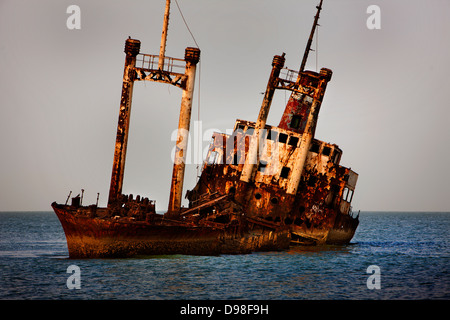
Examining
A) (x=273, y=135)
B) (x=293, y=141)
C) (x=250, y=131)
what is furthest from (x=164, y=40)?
(x=293, y=141)

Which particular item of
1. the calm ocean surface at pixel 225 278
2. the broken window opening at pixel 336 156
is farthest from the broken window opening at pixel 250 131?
the calm ocean surface at pixel 225 278

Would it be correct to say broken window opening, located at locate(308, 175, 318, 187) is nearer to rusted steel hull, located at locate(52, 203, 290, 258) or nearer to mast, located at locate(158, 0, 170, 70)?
rusted steel hull, located at locate(52, 203, 290, 258)

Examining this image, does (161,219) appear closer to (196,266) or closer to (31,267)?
(196,266)

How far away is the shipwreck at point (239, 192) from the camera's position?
77.8 ft

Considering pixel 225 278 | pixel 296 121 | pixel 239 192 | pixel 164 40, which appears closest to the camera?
pixel 225 278

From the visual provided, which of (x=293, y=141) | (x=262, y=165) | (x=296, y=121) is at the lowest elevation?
(x=262, y=165)

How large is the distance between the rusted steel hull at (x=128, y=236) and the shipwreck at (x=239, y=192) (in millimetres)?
41

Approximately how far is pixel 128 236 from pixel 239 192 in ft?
29.9

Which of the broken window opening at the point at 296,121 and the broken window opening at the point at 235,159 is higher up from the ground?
the broken window opening at the point at 296,121

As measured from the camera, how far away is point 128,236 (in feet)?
76.4

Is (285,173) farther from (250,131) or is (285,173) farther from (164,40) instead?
(164,40)

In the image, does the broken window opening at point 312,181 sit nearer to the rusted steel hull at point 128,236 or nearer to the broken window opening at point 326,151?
the broken window opening at point 326,151
